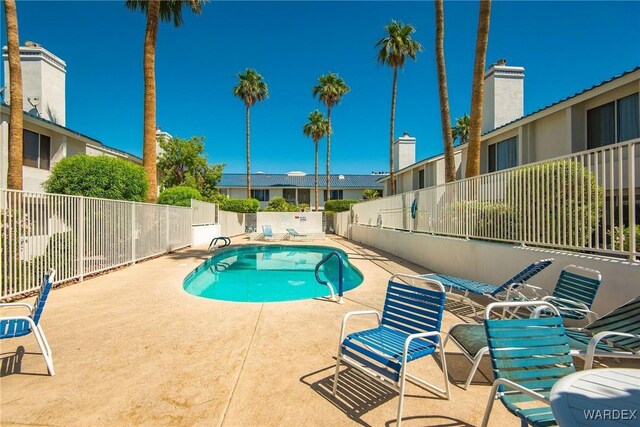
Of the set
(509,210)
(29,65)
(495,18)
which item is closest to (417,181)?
(495,18)

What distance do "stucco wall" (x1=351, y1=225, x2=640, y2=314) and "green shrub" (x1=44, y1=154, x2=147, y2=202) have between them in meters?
10.7

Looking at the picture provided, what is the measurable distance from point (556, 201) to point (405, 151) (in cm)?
2398

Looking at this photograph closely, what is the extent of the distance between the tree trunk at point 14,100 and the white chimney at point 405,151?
24.9 m

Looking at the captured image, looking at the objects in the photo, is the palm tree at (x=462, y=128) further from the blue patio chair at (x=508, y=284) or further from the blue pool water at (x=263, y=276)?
the blue patio chair at (x=508, y=284)

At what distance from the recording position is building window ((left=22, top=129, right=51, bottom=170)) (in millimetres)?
13281

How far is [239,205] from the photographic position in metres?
29.8

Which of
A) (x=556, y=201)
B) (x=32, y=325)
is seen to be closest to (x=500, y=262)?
(x=556, y=201)

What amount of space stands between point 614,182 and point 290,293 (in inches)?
308

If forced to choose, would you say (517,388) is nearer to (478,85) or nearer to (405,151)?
(478,85)

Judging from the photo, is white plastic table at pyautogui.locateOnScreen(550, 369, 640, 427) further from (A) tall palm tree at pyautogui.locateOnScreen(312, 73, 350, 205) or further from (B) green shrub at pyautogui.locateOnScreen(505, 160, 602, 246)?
(A) tall palm tree at pyautogui.locateOnScreen(312, 73, 350, 205)

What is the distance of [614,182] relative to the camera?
457cm

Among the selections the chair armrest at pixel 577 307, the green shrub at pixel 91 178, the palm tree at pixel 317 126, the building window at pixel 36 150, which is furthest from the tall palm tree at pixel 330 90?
the chair armrest at pixel 577 307

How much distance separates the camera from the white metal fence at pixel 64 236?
6.32 meters

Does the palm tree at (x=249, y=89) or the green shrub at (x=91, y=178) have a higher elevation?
the palm tree at (x=249, y=89)
